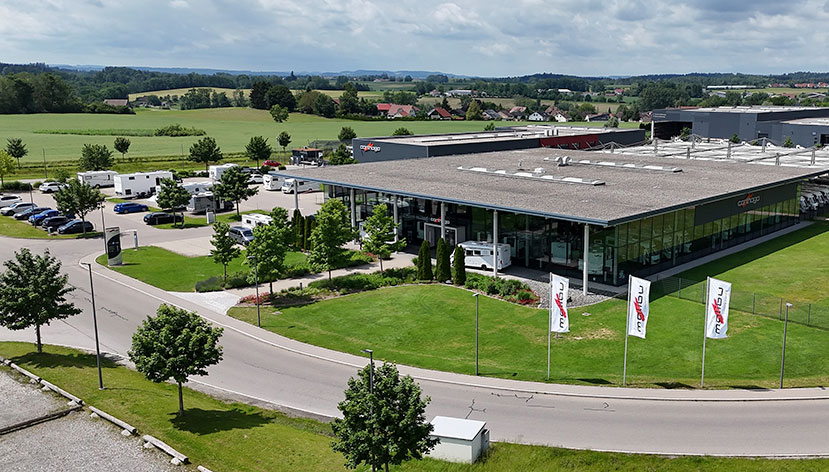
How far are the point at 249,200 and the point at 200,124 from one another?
10549cm

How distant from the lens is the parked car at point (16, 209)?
7338 cm

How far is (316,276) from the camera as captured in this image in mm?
49781

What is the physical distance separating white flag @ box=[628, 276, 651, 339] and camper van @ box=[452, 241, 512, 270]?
56.9ft

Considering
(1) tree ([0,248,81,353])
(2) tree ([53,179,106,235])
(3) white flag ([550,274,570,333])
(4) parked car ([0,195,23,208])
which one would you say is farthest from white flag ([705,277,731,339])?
(4) parked car ([0,195,23,208])

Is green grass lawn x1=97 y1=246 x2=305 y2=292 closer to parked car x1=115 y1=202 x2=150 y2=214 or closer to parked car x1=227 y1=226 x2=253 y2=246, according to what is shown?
parked car x1=227 y1=226 x2=253 y2=246

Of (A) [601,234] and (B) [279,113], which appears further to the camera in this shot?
(B) [279,113]

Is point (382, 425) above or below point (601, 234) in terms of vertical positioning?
below

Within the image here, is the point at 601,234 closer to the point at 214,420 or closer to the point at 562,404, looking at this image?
the point at 562,404

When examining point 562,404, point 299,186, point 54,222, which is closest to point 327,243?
point 562,404

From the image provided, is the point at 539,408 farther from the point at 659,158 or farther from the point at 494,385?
the point at 659,158

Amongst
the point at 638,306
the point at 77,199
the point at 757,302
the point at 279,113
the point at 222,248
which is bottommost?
the point at 757,302

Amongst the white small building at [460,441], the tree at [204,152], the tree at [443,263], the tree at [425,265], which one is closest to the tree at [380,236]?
the tree at [425,265]

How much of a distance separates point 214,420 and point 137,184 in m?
64.9

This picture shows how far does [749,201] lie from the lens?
5572cm
